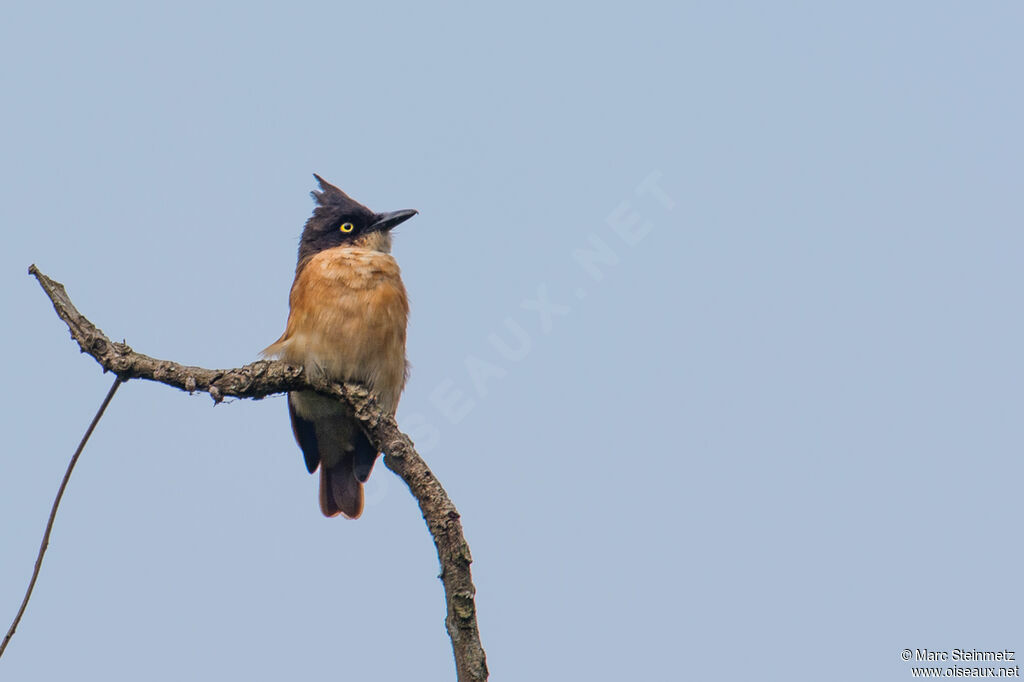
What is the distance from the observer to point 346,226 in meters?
6.84

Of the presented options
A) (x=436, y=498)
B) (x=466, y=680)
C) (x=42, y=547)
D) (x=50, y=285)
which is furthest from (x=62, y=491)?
(x=466, y=680)

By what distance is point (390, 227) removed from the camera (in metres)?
6.85

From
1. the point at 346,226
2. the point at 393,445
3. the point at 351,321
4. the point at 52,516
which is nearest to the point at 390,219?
the point at 346,226

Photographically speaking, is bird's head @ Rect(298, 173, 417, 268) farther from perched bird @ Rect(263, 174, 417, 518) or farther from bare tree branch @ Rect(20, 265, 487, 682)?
bare tree branch @ Rect(20, 265, 487, 682)

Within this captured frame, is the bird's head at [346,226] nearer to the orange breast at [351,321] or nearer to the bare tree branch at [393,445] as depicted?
the orange breast at [351,321]

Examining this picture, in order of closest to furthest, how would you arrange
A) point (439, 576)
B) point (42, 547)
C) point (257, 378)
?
point (42, 547) → point (439, 576) → point (257, 378)

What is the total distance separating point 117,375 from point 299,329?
1869mm

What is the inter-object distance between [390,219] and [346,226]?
32 centimetres

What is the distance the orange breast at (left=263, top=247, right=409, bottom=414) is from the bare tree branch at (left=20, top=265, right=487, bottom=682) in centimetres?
111

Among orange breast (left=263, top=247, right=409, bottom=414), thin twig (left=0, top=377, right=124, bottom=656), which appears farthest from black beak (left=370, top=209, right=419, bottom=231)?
thin twig (left=0, top=377, right=124, bottom=656)

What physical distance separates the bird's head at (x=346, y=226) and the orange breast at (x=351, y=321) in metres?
0.33

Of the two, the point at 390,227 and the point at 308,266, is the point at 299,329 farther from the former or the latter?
the point at 390,227

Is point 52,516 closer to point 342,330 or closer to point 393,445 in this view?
point 393,445

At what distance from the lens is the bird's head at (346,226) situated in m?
6.79
